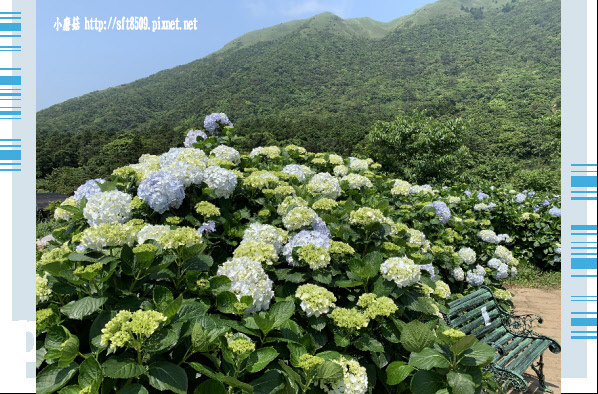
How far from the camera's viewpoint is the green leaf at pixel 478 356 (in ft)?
4.17

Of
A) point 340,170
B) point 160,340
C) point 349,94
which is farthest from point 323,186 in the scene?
point 349,94

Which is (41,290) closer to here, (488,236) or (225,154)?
(225,154)

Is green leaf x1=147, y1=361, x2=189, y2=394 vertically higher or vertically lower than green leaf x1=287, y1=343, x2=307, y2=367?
higher

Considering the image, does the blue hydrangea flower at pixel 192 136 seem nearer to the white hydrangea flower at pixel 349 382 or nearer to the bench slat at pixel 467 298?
the white hydrangea flower at pixel 349 382

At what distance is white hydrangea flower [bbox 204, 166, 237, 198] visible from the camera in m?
1.85

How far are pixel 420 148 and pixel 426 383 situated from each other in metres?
10.6

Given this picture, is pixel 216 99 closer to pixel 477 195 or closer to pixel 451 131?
pixel 451 131

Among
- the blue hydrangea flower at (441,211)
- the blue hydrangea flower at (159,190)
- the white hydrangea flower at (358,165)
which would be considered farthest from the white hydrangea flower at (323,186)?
the blue hydrangea flower at (441,211)

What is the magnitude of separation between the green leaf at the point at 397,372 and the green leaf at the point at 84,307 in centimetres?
108

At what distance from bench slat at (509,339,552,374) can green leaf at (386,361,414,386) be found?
5.40ft

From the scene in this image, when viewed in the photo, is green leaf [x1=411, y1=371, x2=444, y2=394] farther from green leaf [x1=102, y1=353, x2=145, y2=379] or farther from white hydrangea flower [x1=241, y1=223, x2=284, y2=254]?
green leaf [x1=102, y1=353, x2=145, y2=379]

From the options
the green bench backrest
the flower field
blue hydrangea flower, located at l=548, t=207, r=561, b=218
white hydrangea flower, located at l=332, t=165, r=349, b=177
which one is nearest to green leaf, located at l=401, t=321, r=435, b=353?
the flower field

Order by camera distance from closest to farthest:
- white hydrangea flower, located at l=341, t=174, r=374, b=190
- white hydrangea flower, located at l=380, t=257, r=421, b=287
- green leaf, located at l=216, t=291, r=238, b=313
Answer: green leaf, located at l=216, t=291, r=238, b=313 < white hydrangea flower, located at l=380, t=257, r=421, b=287 < white hydrangea flower, located at l=341, t=174, r=374, b=190

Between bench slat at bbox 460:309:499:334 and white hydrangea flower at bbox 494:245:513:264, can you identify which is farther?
white hydrangea flower at bbox 494:245:513:264
